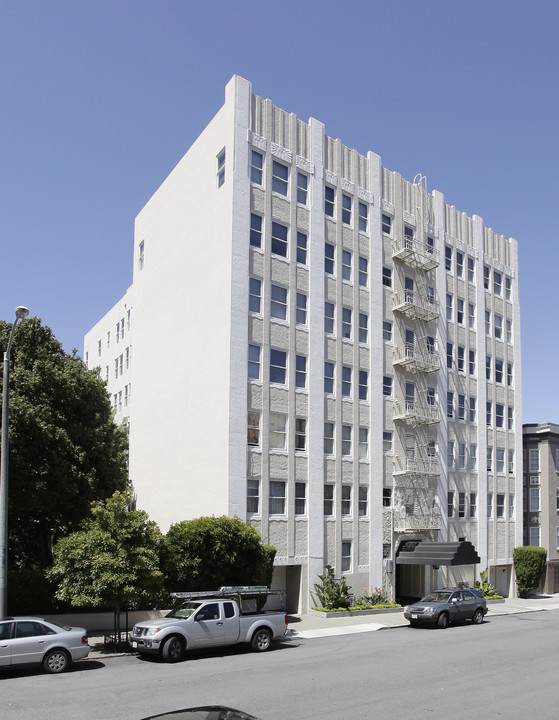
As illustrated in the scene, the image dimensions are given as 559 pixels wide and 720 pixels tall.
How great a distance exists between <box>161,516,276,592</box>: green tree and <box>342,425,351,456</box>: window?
903cm

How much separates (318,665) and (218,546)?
8358 millimetres

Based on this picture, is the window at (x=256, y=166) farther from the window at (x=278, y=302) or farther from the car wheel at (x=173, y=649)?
the car wheel at (x=173, y=649)

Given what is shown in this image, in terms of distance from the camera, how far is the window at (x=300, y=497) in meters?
32.8

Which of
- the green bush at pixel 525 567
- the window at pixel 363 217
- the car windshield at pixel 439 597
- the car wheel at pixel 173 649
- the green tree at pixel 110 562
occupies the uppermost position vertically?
the window at pixel 363 217

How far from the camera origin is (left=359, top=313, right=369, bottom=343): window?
37.5m

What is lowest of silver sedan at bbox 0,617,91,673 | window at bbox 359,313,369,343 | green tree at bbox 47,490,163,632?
silver sedan at bbox 0,617,91,673

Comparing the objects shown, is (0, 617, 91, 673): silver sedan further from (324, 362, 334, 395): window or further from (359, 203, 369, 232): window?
(359, 203, 369, 232): window

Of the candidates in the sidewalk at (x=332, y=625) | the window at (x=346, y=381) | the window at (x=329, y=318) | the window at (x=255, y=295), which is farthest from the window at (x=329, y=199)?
the sidewalk at (x=332, y=625)

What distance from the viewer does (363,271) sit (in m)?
38.2

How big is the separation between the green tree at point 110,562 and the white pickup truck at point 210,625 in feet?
4.33

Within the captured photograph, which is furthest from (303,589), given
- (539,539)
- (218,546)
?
(539,539)

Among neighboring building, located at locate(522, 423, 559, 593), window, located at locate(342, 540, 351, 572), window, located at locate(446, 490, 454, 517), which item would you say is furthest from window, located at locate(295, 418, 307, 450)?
neighboring building, located at locate(522, 423, 559, 593)

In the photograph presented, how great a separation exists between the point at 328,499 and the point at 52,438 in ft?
45.8

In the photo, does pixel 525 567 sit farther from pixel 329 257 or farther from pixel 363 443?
pixel 329 257
